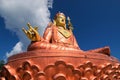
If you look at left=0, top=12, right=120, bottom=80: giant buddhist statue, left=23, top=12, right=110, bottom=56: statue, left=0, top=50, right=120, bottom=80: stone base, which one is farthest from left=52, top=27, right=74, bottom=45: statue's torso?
left=0, top=50, right=120, bottom=80: stone base

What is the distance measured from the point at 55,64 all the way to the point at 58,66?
10 cm

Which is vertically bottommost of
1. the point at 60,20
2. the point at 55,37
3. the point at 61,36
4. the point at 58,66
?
the point at 58,66

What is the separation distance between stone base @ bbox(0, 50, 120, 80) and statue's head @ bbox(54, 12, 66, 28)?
2.64m

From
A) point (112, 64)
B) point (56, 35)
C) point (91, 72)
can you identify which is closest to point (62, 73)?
point (91, 72)

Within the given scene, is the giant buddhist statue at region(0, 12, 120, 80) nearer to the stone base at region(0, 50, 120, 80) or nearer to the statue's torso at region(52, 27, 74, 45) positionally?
the stone base at region(0, 50, 120, 80)

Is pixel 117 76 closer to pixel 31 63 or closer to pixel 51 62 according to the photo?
pixel 51 62

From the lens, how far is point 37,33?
812cm

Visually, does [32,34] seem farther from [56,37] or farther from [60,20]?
[60,20]

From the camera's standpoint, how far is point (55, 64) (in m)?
6.98

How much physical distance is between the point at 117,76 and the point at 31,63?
9.01ft

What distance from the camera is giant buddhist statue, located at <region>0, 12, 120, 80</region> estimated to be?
700 centimetres

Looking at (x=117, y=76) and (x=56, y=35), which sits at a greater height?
(x=56, y=35)

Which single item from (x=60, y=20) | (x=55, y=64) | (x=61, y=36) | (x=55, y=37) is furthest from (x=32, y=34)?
(x=60, y=20)

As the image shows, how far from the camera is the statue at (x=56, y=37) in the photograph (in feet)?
26.0
